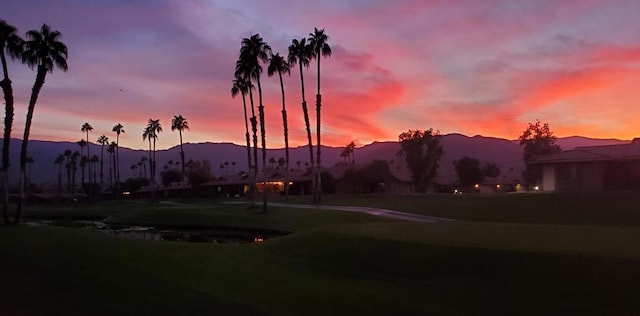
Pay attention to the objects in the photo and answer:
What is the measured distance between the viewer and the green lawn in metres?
12.2

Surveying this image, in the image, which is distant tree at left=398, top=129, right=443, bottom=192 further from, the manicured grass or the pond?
the pond

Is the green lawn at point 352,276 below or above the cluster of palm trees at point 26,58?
below

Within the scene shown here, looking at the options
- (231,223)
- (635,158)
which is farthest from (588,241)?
(635,158)

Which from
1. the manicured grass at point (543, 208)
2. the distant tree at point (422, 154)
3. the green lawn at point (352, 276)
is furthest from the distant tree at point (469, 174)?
the green lawn at point (352, 276)

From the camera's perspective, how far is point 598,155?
54125mm

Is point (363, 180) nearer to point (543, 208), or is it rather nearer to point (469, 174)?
point (469, 174)

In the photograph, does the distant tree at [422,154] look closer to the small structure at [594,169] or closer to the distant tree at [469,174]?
the distant tree at [469,174]

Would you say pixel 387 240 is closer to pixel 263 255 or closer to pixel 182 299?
pixel 263 255

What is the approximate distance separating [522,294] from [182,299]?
746 centimetres

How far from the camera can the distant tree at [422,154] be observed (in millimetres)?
109625

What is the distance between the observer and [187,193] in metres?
130

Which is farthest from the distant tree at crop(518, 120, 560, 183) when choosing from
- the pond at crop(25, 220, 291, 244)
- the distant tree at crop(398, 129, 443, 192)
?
the pond at crop(25, 220, 291, 244)

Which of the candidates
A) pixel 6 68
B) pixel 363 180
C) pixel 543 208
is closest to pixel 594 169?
pixel 543 208

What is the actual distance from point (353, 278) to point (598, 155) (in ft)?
147
